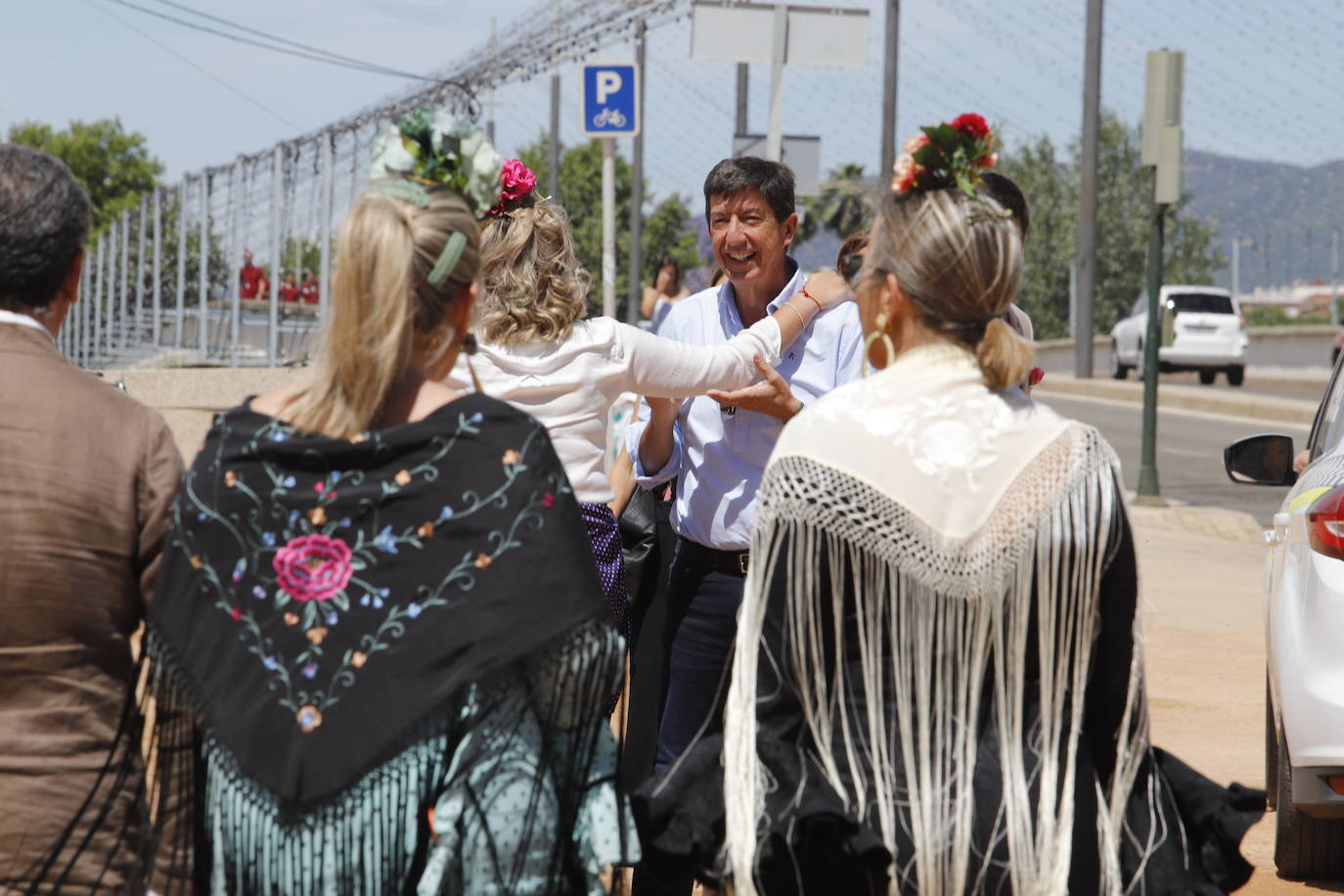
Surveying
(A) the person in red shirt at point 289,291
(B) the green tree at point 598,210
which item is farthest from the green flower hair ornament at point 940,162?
(B) the green tree at point 598,210

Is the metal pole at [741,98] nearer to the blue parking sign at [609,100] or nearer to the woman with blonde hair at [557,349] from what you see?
the blue parking sign at [609,100]

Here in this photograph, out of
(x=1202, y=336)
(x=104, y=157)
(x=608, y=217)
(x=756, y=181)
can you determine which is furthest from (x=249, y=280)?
(x=104, y=157)

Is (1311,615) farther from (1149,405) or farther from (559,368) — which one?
(1149,405)

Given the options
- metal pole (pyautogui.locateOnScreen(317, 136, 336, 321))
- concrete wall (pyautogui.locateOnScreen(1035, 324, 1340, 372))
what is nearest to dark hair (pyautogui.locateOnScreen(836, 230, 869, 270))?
metal pole (pyautogui.locateOnScreen(317, 136, 336, 321))

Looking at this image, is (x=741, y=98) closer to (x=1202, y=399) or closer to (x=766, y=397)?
(x=1202, y=399)

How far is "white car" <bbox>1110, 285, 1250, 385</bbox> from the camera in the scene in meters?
35.2

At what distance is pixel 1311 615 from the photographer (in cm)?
477

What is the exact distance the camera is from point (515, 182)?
402 centimetres

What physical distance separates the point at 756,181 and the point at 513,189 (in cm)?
95

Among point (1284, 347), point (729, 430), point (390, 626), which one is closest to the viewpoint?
point (390, 626)

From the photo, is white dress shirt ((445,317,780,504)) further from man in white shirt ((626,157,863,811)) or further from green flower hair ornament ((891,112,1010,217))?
green flower hair ornament ((891,112,1010,217))

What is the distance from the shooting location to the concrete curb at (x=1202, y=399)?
25766 mm

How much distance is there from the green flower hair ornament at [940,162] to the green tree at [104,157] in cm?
6464

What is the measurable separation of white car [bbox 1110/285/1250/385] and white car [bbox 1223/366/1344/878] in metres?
29.9
